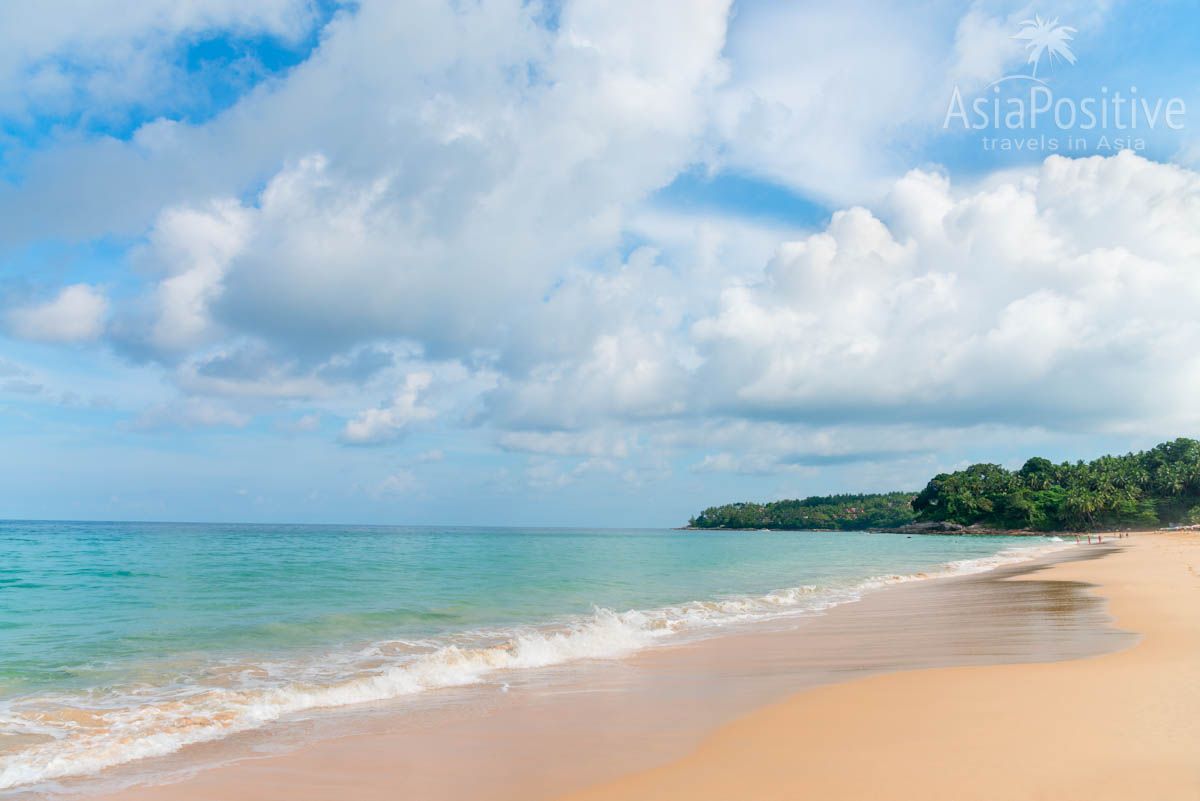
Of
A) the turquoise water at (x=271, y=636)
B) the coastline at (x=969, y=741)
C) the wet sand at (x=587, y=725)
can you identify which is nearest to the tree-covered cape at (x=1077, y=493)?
the turquoise water at (x=271, y=636)

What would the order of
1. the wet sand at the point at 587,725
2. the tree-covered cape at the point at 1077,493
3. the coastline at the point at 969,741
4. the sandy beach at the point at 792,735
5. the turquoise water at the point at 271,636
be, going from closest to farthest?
the coastline at the point at 969,741 < the sandy beach at the point at 792,735 < the wet sand at the point at 587,725 < the turquoise water at the point at 271,636 < the tree-covered cape at the point at 1077,493

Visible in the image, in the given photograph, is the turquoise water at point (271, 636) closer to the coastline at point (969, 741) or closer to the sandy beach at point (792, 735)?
the sandy beach at point (792, 735)

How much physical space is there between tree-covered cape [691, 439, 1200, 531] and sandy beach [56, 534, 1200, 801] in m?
124

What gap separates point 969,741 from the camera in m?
5.69

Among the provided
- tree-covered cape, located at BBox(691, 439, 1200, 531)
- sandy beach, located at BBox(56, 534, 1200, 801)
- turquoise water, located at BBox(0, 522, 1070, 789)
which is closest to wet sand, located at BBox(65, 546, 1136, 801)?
sandy beach, located at BBox(56, 534, 1200, 801)

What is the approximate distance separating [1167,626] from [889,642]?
4.45 meters

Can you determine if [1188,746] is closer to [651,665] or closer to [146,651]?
[651,665]

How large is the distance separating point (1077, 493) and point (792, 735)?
13231 cm

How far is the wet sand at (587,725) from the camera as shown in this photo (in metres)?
5.77

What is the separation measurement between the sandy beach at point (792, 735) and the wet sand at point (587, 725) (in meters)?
0.03

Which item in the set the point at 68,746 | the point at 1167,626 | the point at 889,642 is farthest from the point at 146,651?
Result: the point at 1167,626

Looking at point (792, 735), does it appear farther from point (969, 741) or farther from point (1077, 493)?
point (1077, 493)

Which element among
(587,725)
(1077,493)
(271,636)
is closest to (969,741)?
(587,725)

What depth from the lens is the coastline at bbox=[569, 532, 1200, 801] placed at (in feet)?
15.7
